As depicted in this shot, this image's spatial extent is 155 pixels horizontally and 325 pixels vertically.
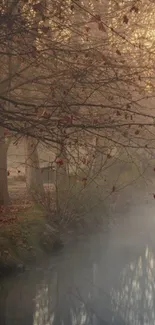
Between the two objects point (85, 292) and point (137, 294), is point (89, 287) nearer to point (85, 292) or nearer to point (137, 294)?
point (85, 292)

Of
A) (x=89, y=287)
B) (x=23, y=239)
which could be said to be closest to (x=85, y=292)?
(x=89, y=287)

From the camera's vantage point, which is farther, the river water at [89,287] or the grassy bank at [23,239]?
the grassy bank at [23,239]

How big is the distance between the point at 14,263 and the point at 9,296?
61.0 inches

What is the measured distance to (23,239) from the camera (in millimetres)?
14703

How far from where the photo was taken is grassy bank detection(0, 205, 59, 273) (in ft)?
44.7

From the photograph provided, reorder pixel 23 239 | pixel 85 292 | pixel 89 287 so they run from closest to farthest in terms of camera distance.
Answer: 1. pixel 85 292
2. pixel 89 287
3. pixel 23 239

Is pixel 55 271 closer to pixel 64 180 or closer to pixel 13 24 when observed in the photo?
pixel 64 180

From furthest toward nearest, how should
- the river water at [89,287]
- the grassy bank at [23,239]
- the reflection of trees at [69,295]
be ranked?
the grassy bank at [23,239], the river water at [89,287], the reflection of trees at [69,295]

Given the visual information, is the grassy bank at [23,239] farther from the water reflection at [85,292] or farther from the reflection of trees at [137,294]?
the reflection of trees at [137,294]

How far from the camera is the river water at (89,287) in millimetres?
10969

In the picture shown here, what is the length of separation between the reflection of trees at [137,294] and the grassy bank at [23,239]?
2449 millimetres

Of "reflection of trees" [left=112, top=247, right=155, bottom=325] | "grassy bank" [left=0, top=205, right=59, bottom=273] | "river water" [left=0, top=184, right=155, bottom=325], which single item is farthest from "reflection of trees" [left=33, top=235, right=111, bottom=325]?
"grassy bank" [left=0, top=205, right=59, bottom=273]

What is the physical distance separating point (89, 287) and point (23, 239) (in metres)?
2.56

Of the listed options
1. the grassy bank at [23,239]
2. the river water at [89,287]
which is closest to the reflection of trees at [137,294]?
the river water at [89,287]
